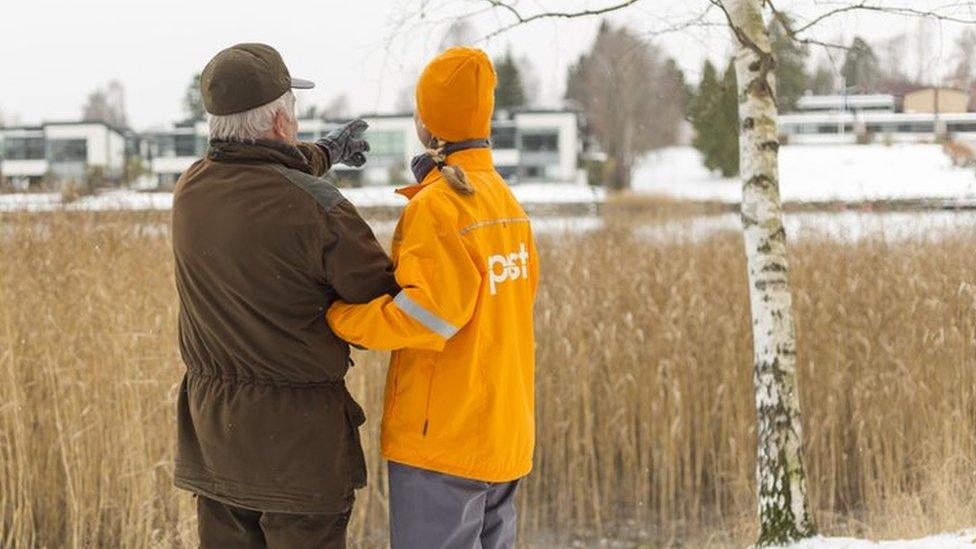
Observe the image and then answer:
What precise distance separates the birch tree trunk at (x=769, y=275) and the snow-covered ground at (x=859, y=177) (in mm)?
2455

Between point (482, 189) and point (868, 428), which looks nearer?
point (482, 189)

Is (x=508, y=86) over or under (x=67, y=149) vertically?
over

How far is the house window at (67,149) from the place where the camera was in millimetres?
34312

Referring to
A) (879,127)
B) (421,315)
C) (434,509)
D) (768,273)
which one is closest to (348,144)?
(421,315)

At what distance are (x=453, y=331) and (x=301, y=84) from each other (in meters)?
0.67

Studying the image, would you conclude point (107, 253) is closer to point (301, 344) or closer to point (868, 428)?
point (301, 344)

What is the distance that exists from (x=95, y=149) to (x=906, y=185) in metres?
28.8

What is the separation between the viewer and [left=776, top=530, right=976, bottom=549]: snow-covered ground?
155 inches

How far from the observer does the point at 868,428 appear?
5938 millimetres

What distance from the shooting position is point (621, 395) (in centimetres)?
600

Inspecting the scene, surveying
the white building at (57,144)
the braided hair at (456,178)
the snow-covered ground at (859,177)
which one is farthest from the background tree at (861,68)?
the white building at (57,144)

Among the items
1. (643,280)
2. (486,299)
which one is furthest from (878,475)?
(486,299)

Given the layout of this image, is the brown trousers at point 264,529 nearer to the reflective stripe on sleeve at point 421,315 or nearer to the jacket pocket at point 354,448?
the jacket pocket at point 354,448

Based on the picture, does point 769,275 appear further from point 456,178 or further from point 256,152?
point 256,152
